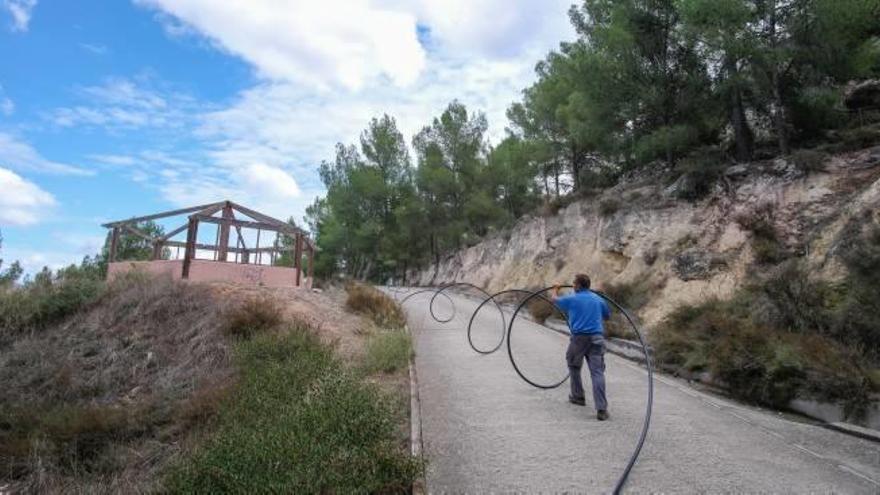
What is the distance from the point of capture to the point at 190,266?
62.6 ft

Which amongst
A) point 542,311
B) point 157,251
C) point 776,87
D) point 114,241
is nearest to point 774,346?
point 542,311

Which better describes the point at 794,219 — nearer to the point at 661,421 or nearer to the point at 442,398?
the point at 661,421

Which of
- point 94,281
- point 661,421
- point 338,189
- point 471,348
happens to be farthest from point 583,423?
point 338,189

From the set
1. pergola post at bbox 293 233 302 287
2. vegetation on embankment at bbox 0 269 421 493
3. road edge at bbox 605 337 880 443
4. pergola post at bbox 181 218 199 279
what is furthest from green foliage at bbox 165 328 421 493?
pergola post at bbox 293 233 302 287

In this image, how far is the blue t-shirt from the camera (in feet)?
26.6

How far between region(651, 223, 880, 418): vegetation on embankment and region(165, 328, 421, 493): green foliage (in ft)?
23.7

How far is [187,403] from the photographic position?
9109 mm

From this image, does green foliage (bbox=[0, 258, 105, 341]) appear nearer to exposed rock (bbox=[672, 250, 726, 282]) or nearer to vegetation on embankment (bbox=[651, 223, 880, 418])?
vegetation on embankment (bbox=[651, 223, 880, 418])

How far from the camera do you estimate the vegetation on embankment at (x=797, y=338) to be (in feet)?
27.7

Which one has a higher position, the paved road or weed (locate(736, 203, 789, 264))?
weed (locate(736, 203, 789, 264))

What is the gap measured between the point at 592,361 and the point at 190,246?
1632 cm

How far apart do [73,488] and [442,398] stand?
18.1 feet

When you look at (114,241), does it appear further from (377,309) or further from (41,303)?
(377,309)

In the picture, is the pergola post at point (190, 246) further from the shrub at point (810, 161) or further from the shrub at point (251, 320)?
the shrub at point (810, 161)
